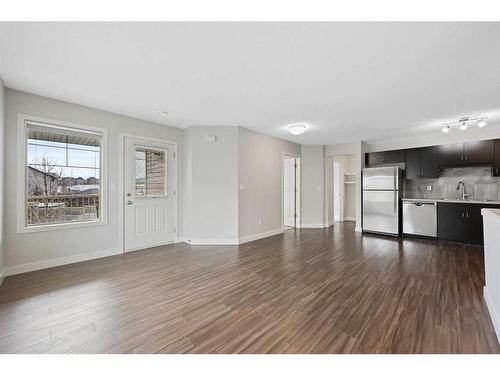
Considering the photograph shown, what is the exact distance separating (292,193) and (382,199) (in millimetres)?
2288

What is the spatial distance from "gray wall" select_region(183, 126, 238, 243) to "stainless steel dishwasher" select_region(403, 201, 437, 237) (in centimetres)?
388

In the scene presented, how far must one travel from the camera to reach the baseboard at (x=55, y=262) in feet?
9.41

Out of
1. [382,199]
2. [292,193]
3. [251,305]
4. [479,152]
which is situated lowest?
[251,305]

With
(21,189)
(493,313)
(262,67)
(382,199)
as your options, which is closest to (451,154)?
(382,199)

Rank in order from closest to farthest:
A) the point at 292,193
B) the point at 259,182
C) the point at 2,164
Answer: the point at 2,164, the point at 259,182, the point at 292,193

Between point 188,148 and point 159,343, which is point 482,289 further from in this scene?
point 188,148

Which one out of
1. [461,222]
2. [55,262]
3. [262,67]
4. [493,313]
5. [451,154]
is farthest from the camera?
[451,154]

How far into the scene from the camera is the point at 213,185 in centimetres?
443

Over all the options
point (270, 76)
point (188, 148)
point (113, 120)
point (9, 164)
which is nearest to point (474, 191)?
point (270, 76)

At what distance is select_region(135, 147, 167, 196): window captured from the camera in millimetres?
4102

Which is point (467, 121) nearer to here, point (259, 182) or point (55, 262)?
point (259, 182)

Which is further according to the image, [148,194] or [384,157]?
[384,157]

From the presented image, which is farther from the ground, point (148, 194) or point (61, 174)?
point (61, 174)

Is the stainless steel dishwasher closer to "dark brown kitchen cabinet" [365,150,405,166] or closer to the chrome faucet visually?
the chrome faucet
